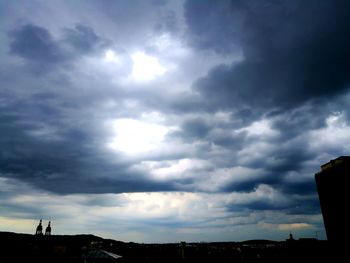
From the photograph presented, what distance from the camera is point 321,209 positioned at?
74.2 metres

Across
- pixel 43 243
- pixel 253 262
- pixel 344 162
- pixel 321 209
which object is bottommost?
pixel 253 262

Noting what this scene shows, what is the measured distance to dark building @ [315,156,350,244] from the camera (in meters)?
67.4

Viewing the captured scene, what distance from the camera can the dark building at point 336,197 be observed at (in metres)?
67.4

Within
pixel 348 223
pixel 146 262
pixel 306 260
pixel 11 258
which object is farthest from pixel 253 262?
pixel 11 258

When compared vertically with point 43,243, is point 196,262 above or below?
below

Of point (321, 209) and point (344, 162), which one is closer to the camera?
point (344, 162)

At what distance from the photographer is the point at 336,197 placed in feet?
229

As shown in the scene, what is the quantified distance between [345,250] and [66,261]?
5905 centimetres

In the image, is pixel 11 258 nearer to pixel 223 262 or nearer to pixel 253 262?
pixel 223 262

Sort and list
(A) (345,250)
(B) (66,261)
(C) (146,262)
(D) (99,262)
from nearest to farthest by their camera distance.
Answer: (D) (99,262) → (B) (66,261) → (C) (146,262) → (A) (345,250)

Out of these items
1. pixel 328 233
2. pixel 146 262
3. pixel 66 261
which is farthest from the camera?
pixel 328 233

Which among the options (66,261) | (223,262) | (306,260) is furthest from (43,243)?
(306,260)

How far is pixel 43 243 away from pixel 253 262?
5285cm

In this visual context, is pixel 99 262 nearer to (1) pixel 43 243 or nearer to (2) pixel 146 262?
(2) pixel 146 262
